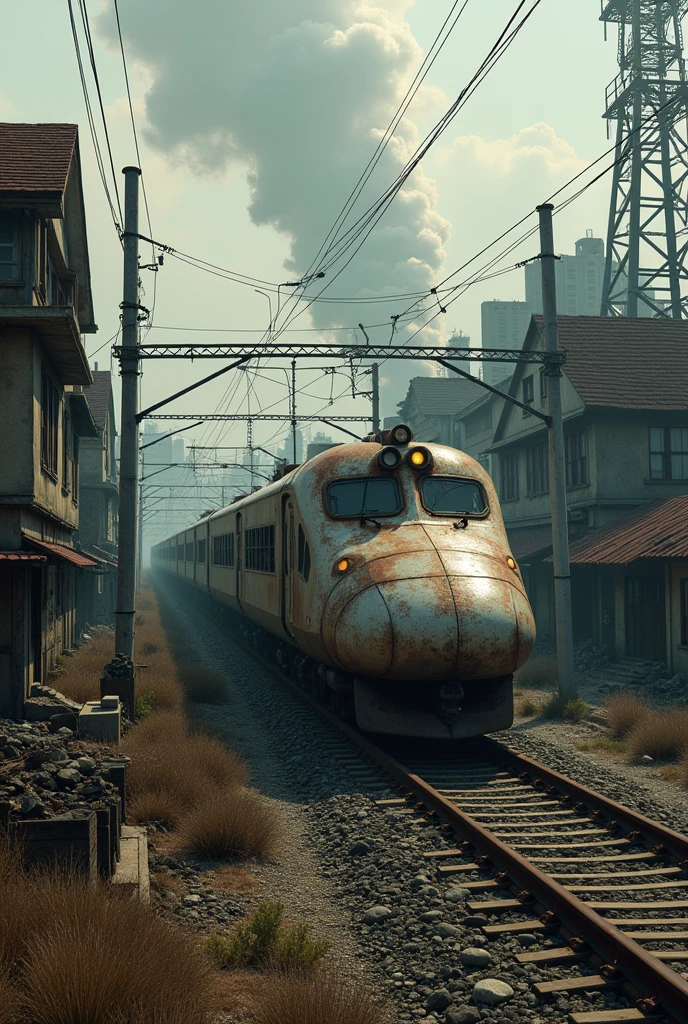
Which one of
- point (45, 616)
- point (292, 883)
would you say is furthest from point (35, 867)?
point (45, 616)

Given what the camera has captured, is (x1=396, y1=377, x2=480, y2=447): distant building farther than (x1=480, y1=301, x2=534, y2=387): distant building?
No

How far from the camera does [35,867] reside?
6.02m

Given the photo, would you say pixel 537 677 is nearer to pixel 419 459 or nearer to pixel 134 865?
pixel 419 459

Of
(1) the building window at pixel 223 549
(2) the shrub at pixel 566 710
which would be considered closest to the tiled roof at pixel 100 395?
(1) the building window at pixel 223 549

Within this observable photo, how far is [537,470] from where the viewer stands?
29.8 m

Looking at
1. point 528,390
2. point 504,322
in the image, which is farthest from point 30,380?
point 504,322

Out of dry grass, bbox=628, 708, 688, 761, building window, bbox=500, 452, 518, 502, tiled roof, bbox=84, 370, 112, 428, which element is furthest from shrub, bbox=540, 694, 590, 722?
tiled roof, bbox=84, 370, 112, 428

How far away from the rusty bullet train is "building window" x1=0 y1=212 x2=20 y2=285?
5291 mm

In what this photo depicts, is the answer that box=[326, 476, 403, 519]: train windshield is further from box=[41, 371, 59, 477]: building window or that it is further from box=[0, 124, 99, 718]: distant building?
box=[41, 371, 59, 477]: building window

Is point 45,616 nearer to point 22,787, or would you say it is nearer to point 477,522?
point 477,522

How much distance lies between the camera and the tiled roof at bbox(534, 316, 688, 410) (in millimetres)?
24594

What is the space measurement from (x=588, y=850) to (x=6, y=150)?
13.9 m

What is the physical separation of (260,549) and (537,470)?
1524cm

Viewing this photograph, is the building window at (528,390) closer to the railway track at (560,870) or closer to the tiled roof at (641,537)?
the tiled roof at (641,537)
